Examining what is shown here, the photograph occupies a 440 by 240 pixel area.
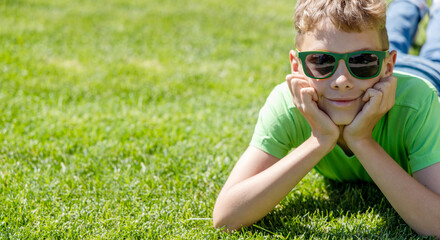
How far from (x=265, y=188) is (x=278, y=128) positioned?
399 mm

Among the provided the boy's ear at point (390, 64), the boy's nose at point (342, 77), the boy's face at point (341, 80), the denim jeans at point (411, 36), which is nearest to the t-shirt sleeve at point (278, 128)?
the boy's face at point (341, 80)

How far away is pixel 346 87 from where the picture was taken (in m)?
2.58

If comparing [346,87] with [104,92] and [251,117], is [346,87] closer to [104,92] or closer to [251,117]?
[251,117]

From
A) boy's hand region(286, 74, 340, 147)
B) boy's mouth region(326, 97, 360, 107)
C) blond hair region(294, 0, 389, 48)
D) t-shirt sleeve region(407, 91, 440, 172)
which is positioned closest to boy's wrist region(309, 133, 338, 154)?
boy's hand region(286, 74, 340, 147)

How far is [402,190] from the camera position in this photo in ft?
8.30

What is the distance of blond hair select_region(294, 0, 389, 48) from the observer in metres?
2.54

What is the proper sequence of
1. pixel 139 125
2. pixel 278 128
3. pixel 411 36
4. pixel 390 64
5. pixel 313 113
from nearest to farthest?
pixel 313 113 < pixel 390 64 < pixel 278 128 < pixel 139 125 < pixel 411 36

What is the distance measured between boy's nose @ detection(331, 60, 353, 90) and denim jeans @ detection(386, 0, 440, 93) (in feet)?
4.46

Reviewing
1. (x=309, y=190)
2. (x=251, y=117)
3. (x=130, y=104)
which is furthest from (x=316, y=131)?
(x=130, y=104)

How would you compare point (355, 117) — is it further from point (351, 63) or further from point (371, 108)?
point (351, 63)

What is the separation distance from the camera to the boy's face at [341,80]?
101 inches

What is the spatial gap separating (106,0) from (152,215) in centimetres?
665

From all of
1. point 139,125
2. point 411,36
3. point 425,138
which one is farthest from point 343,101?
point 411,36

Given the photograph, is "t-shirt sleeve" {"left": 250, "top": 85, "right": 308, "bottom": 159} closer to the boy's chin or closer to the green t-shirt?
the green t-shirt
